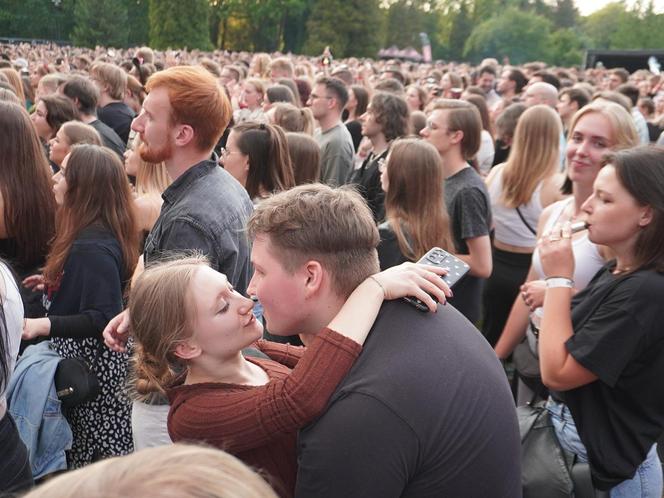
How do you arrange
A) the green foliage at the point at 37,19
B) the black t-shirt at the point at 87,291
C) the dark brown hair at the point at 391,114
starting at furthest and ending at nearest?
1. the green foliage at the point at 37,19
2. the dark brown hair at the point at 391,114
3. the black t-shirt at the point at 87,291

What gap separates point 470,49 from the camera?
2470 inches

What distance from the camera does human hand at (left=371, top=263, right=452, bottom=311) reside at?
5.43 ft

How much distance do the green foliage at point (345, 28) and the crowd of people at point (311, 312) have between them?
187ft

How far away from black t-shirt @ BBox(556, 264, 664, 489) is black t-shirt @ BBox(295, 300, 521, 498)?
813mm

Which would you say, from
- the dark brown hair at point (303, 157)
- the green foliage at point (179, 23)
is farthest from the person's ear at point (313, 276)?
the green foliage at point (179, 23)

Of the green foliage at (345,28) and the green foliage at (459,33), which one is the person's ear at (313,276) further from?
the green foliage at (459,33)

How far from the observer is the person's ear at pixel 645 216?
2.44 metres

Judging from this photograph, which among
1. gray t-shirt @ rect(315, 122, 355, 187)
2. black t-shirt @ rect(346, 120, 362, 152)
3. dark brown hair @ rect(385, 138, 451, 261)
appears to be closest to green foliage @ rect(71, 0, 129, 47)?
black t-shirt @ rect(346, 120, 362, 152)

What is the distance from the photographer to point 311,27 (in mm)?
60875

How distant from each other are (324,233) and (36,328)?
6.31 feet

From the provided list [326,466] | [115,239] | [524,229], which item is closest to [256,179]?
[115,239]

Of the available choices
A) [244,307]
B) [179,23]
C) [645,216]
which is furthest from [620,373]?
→ [179,23]

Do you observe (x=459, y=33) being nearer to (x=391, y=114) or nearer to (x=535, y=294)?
(x=391, y=114)

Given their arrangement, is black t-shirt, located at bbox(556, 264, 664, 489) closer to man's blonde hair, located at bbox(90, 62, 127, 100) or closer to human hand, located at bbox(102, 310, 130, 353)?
human hand, located at bbox(102, 310, 130, 353)
